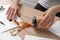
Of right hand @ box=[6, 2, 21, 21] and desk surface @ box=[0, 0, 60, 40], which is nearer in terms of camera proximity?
desk surface @ box=[0, 0, 60, 40]

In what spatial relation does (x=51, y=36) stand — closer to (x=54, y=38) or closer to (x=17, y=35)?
(x=54, y=38)

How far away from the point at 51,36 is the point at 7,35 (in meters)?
0.31

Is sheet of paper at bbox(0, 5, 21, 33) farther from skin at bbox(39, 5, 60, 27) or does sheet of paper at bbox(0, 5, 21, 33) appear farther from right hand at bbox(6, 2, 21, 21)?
skin at bbox(39, 5, 60, 27)

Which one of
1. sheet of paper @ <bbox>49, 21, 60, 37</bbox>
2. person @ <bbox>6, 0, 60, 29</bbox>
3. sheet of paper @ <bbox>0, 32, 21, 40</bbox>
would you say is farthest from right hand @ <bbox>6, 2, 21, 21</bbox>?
sheet of paper @ <bbox>49, 21, 60, 37</bbox>

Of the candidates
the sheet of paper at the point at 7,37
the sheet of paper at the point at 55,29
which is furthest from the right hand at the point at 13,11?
the sheet of paper at the point at 55,29

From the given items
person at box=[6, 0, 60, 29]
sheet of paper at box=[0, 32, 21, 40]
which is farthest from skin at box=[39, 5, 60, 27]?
sheet of paper at box=[0, 32, 21, 40]

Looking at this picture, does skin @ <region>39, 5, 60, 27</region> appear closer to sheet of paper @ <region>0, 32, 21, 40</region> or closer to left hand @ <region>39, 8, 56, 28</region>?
left hand @ <region>39, 8, 56, 28</region>

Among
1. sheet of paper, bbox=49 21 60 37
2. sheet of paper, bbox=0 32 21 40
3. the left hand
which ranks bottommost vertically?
sheet of paper, bbox=0 32 21 40

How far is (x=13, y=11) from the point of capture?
4.19ft

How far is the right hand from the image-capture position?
4.02ft

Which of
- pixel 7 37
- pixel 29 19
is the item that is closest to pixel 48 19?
pixel 29 19

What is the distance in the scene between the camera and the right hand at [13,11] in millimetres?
1226

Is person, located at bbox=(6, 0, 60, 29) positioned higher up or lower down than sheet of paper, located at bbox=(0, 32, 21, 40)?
higher up

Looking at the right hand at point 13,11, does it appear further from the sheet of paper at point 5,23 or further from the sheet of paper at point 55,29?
the sheet of paper at point 55,29
